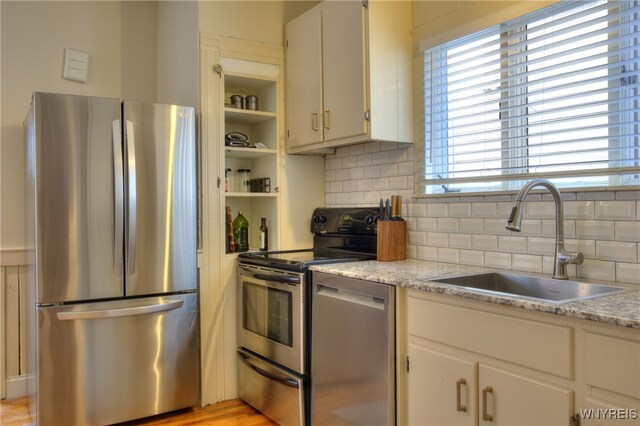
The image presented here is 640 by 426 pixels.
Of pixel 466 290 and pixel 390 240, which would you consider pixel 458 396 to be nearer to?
pixel 466 290

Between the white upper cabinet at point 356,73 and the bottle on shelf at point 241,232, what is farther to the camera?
the bottle on shelf at point 241,232

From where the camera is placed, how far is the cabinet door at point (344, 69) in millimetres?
2463

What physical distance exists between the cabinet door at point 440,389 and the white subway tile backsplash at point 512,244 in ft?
2.17

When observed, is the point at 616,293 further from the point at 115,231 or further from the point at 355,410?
the point at 115,231

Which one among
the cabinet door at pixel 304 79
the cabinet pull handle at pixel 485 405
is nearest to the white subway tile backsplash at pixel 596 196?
the cabinet pull handle at pixel 485 405

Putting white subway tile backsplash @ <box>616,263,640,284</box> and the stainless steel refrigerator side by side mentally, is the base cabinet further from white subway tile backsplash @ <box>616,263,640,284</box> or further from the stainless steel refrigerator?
the stainless steel refrigerator

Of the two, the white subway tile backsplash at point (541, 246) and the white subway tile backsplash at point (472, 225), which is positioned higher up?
the white subway tile backsplash at point (472, 225)

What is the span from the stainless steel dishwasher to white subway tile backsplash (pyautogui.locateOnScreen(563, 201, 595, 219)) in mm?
772

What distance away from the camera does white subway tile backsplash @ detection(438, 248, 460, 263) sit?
93.8 inches

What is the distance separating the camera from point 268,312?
8.55ft

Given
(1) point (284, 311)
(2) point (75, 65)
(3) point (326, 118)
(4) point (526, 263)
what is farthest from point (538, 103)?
(2) point (75, 65)

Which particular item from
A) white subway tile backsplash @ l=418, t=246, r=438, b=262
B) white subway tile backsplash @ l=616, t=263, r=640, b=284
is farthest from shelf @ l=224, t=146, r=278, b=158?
white subway tile backsplash @ l=616, t=263, r=640, b=284

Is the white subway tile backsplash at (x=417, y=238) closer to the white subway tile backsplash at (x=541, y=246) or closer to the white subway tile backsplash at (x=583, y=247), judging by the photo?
the white subway tile backsplash at (x=541, y=246)

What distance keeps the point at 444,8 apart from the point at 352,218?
4.09 ft
